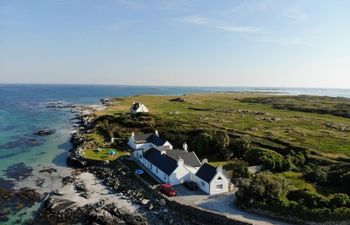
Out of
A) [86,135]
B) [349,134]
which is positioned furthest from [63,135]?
[349,134]

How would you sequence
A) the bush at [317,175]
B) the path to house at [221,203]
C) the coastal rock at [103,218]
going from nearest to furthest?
1. the path to house at [221,203]
2. the coastal rock at [103,218]
3. the bush at [317,175]

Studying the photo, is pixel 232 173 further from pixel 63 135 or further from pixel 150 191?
pixel 63 135

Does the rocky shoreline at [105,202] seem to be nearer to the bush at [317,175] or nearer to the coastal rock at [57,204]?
the coastal rock at [57,204]

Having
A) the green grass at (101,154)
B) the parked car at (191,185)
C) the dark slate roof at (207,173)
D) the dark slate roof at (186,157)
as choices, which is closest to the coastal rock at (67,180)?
the green grass at (101,154)

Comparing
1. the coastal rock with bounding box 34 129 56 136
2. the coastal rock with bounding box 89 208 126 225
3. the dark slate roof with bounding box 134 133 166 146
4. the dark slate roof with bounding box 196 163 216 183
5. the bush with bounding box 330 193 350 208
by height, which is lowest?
the coastal rock with bounding box 89 208 126 225

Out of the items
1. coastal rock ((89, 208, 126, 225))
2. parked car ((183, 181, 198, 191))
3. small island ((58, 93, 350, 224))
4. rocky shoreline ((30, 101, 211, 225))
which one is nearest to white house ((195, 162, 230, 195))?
parked car ((183, 181, 198, 191))

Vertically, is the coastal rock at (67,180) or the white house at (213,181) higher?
the white house at (213,181)

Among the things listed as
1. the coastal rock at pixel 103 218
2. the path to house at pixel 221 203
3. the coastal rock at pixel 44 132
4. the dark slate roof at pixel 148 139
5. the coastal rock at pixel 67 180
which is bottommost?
the coastal rock at pixel 103 218

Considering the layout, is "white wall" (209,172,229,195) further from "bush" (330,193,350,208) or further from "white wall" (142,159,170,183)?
"bush" (330,193,350,208)
